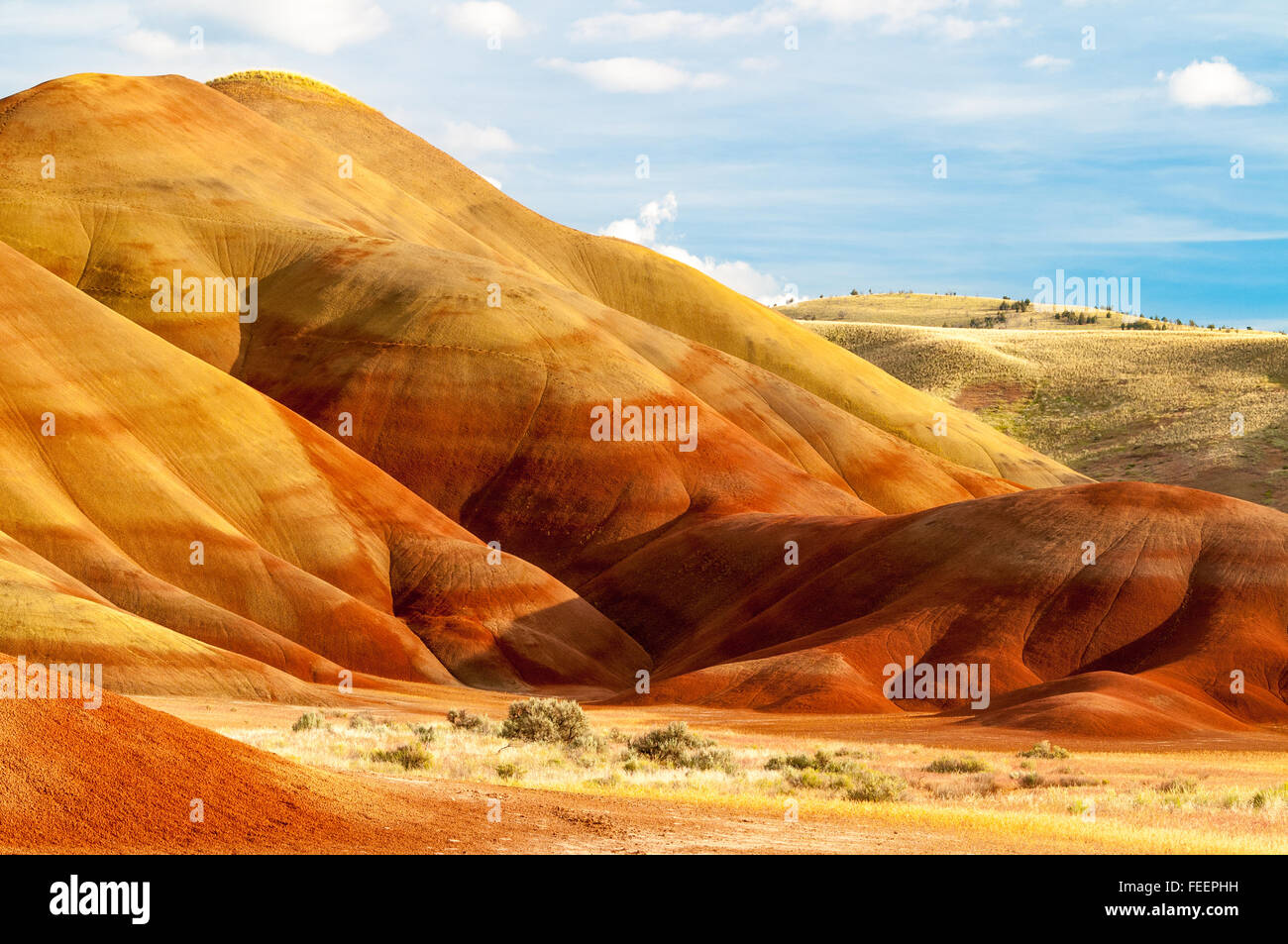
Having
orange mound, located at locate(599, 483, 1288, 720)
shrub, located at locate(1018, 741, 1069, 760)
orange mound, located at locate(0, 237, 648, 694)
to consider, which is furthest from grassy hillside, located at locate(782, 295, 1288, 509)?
shrub, located at locate(1018, 741, 1069, 760)

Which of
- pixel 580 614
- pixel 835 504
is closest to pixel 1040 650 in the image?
pixel 580 614

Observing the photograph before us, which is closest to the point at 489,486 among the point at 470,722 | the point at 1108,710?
the point at 1108,710

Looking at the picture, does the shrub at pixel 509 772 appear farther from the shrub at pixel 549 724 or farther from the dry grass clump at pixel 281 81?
the dry grass clump at pixel 281 81

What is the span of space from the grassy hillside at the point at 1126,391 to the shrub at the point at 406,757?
98.5 m

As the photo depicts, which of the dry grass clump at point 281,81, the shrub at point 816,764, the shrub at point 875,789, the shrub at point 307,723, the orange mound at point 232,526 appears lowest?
the shrub at point 816,764

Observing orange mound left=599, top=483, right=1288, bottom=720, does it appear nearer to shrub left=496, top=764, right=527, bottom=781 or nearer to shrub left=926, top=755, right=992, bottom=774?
shrub left=926, top=755, right=992, bottom=774

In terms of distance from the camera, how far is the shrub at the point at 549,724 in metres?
32.4

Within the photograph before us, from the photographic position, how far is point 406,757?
25844 millimetres

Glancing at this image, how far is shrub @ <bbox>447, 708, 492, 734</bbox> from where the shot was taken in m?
35.9

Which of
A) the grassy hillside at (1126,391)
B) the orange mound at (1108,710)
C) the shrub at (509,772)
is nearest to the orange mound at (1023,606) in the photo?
the orange mound at (1108,710)

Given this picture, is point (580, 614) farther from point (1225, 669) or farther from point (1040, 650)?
point (1225, 669)
